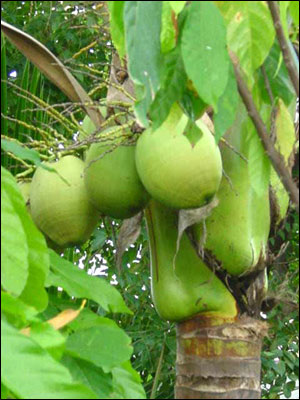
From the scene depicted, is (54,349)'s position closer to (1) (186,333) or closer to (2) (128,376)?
(2) (128,376)

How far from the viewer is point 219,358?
1.72m

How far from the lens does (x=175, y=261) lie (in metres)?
1.82

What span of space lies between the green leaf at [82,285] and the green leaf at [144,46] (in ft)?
1.27

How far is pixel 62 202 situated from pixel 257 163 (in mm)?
491

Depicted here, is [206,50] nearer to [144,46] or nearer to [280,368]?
[144,46]

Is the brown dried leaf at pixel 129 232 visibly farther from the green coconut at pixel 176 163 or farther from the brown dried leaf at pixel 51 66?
the green coconut at pixel 176 163

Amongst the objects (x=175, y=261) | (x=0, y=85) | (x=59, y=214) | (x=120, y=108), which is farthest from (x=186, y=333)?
(x=0, y=85)

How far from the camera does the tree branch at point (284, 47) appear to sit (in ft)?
3.79

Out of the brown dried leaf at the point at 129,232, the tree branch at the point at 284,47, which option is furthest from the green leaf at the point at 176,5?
the brown dried leaf at the point at 129,232

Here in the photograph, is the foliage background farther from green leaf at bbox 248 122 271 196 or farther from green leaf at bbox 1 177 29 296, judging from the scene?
green leaf at bbox 1 177 29 296

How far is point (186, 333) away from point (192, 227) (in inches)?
8.4

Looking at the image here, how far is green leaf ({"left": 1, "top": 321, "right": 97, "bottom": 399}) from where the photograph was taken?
1.01 m

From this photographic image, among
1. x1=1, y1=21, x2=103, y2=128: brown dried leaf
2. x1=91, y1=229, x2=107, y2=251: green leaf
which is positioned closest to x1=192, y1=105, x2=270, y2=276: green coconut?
x1=1, y1=21, x2=103, y2=128: brown dried leaf

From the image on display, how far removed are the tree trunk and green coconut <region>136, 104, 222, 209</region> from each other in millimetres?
340
